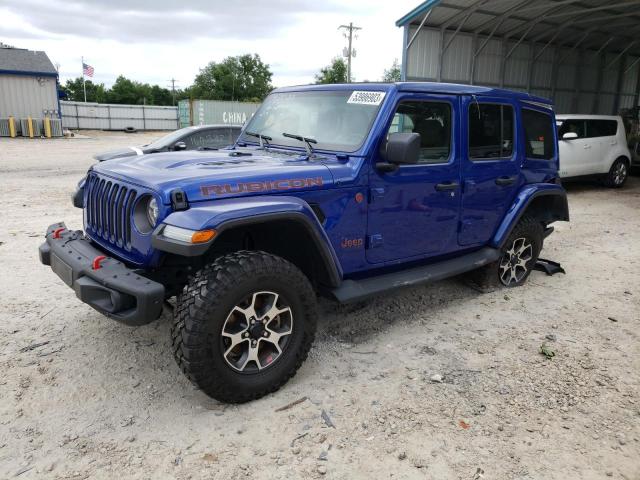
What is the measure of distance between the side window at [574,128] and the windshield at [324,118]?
26.6 feet

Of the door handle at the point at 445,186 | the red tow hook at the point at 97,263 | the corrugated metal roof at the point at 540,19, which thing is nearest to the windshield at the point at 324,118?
the door handle at the point at 445,186

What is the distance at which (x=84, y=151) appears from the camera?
20.8 metres

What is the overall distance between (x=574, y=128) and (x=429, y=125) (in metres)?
8.30

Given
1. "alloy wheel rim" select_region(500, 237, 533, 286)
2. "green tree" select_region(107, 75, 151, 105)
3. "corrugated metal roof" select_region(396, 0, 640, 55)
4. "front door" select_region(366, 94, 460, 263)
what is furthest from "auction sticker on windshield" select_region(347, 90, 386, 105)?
"green tree" select_region(107, 75, 151, 105)

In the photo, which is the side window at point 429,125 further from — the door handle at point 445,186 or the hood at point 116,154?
the hood at point 116,154

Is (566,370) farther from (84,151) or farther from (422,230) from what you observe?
(84,151)

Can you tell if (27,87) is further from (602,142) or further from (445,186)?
(445,186)

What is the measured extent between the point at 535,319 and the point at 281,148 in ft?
8.87

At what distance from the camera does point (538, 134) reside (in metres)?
5.16

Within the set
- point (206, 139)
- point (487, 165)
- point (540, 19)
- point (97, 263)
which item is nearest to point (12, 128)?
point (206, 139)

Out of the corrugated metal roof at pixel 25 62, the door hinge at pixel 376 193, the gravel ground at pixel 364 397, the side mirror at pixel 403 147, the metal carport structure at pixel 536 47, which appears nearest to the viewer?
the gravel ground at pixel 364 397

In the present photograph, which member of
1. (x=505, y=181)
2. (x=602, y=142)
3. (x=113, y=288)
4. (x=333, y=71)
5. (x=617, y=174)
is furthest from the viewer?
(x=333, y=71)

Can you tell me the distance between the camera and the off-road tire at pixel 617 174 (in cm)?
1189

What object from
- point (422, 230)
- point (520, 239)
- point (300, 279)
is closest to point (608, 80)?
point (520, 239)
